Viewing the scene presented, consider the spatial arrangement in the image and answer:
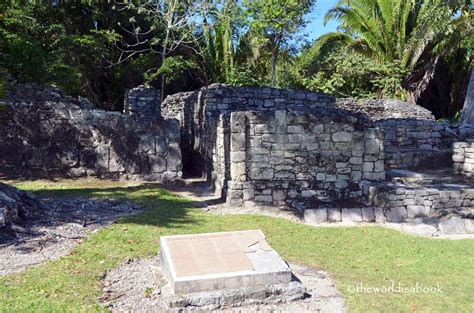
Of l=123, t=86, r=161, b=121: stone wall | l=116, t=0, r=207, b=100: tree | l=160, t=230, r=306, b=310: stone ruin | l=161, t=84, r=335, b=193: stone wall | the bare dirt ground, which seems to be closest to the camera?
l=160, t=230, r=306, b=310: stone ruin

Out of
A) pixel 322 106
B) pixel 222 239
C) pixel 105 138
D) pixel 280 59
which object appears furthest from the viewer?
pixel 280 59

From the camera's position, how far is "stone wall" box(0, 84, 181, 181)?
36.4ft

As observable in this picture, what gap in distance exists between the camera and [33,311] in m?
4.12

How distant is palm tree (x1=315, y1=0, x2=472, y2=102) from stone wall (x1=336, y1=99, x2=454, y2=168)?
16.4 ft

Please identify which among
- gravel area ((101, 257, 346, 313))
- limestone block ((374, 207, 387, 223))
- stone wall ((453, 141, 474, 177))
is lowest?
gravel area ((101, 257, 346, 313))

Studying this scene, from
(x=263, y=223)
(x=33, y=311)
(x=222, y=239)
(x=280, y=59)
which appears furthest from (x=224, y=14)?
(x=33, y=311)

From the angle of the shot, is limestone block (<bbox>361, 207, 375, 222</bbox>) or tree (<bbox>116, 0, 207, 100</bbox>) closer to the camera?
limestone block (<bbox>361, 207, 375, 222</bbox>)

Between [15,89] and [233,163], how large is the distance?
689 centimetres

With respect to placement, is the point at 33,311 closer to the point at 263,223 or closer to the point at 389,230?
the point at 263,223

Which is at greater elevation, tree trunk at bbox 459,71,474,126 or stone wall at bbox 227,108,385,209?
tree trunk at bbox 459,71,474,126

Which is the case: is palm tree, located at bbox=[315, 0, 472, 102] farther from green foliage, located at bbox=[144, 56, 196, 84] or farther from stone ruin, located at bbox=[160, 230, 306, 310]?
stone ruin, located at bbox=[160, 230, 306, 310]

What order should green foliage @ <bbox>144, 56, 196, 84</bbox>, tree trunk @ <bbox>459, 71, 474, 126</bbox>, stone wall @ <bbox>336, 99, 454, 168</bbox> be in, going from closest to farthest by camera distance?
stone wall @ <bbox>336, 99, 454, 168</bbox>, tree trunk @ <bbox>459, 71, 474, 126</bbox>, green foliage @ <bbox>144, 56, 196, 84</bbox>

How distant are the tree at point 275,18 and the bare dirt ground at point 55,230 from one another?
12959 millimetres

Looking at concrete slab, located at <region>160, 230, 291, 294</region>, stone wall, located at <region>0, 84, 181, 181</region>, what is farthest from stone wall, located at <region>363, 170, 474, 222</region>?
stone wall, located at <region>0, 84, 181, 181</region>
